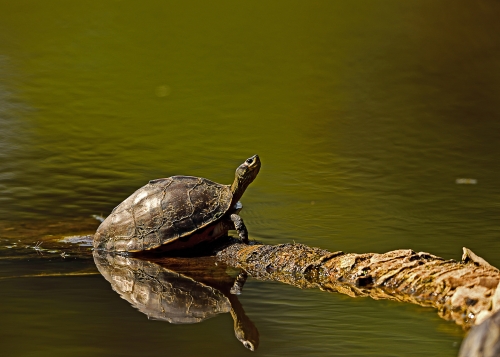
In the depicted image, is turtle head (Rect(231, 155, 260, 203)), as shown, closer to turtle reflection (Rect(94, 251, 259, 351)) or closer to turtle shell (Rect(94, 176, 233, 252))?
turtle shell (Rect(94, 176, 233, 252))

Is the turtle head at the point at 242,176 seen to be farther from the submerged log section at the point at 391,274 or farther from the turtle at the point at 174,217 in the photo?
the submerged log section at the point at 391,274

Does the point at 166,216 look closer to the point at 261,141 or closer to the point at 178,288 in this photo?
the point at 178,288

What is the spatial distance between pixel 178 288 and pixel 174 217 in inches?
25.7

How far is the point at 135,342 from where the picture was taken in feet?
13.0

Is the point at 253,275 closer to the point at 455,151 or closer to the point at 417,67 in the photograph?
the point at 455,151

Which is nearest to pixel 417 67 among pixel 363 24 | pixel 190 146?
pixel 363 24

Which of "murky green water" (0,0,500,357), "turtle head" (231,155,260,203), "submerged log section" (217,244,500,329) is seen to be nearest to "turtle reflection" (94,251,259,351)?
"murky green water" (0,0,500,357)

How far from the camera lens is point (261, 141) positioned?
31.7 feet

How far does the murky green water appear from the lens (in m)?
4.29

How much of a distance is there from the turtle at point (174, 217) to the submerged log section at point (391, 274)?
0.22 meters

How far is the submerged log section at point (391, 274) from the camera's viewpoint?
425 centimetres

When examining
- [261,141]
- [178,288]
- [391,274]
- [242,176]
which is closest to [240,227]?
[242,176]

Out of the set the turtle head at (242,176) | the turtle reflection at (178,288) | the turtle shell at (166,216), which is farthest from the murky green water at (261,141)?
the turtle head at (242,176)

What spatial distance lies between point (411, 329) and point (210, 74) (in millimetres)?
8704
